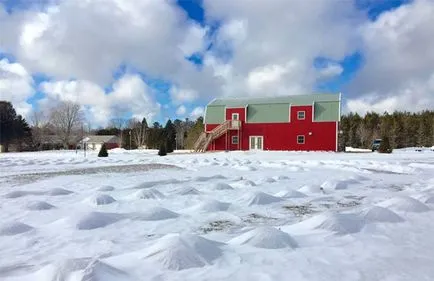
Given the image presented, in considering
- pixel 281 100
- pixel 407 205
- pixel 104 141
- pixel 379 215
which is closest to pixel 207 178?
pixel 407 205

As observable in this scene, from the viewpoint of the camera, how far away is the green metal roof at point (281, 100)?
32013 mm

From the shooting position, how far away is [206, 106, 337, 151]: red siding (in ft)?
102

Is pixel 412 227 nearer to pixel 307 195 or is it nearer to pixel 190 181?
pixel 307 195

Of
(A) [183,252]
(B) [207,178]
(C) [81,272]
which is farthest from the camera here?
(B) [207,178]

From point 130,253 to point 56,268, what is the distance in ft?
2.66

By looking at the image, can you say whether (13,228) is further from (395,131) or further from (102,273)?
(395,131)

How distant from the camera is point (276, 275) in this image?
10.6ft

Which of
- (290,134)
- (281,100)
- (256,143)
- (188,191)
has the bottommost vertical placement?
(188,191)

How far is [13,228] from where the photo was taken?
4.75 meters

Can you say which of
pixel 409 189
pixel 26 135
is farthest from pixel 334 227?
pixel 26 135

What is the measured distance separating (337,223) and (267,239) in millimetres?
1174

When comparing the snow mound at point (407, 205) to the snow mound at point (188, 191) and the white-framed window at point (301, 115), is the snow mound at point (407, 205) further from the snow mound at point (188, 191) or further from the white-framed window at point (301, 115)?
the white-framed window at point (301, 115)

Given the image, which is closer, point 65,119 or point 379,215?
point 379,215

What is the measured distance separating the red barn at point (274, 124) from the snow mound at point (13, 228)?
27970 millimetres
